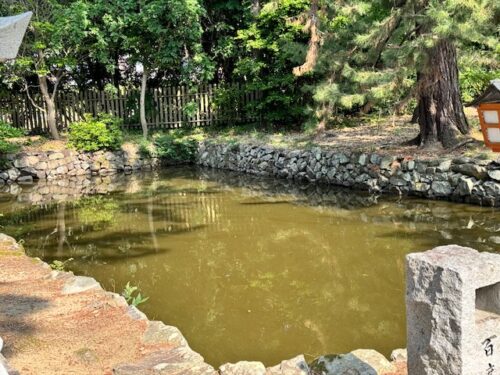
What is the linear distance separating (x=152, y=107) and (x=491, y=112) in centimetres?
1451

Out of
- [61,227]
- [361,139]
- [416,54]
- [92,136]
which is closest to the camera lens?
[416,54]

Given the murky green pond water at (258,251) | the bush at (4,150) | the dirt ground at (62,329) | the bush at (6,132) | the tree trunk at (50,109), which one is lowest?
the murky green pond water at (258,251)

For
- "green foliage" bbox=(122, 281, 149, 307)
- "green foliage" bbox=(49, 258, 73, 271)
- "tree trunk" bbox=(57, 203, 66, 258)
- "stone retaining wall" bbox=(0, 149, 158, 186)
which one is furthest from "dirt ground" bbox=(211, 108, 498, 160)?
"green foliage" bbox=(49, 258, 73, 271)

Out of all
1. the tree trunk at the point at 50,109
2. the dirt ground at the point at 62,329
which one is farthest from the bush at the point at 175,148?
the dirt ground at the point at 62,329

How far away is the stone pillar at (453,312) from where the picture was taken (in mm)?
2393

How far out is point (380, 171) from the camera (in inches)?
415

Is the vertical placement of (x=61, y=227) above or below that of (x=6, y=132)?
below

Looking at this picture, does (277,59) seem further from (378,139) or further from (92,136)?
(92,136)

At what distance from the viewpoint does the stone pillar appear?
2.39 meters

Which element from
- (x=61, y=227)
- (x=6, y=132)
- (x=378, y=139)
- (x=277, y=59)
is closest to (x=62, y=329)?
(x=61, y=227)

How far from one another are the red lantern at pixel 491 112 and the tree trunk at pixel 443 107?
5319mm

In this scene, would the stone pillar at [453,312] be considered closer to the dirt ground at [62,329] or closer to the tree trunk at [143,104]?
the dirt ground at [62,329]

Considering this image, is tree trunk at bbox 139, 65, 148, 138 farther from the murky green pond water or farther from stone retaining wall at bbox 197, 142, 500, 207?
the murky green pond water

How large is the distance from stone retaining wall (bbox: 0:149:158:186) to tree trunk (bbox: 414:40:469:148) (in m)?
8.84
